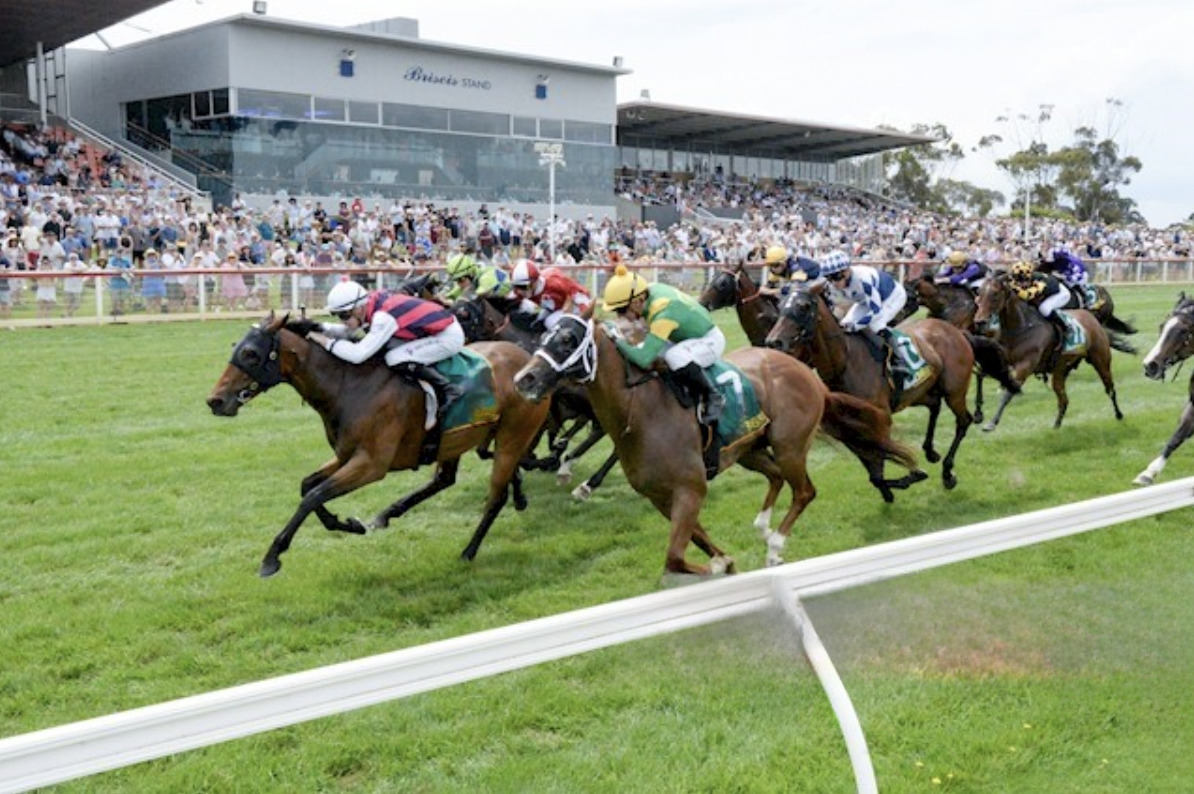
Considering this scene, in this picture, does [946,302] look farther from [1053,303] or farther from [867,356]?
[867,356]

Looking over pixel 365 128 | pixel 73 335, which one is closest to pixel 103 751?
pixel 73 335

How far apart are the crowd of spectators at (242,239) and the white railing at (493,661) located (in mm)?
16792

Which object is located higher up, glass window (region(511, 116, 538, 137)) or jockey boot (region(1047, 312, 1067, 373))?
glass window (region(511, 116, 538, 137))

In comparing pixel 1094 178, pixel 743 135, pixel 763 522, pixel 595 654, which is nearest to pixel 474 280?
pixel 763 522

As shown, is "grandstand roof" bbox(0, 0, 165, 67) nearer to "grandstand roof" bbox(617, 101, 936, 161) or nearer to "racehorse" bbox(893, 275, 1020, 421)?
"grandstand roof" bbox(617, 101, 936, 161)

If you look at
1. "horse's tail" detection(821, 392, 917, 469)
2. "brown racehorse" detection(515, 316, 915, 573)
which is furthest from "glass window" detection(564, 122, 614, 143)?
"brown racehorse" detection(515, 316, 915, 573)

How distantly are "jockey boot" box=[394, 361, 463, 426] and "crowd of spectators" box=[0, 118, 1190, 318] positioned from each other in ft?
42.2

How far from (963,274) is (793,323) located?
197 inches

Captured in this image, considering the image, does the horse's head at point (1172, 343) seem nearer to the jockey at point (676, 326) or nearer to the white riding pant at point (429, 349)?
the jockey at point (676, 326)

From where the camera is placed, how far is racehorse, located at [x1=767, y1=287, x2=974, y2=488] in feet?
24.5

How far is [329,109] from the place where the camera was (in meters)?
→ 34.5

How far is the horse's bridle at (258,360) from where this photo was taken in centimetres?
598

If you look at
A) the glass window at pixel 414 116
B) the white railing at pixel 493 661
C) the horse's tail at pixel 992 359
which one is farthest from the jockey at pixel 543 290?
the glass window at pixel 414 116

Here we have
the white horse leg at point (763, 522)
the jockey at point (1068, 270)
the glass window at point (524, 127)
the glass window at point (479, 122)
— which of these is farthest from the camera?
the glass window at point (524, 127)
